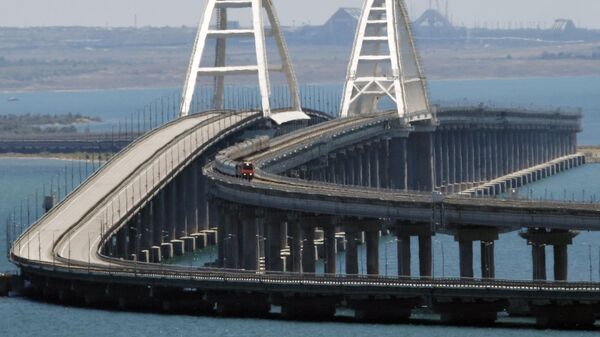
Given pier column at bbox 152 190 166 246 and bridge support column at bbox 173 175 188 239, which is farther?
bridge support column at bbox 173 175 188 239

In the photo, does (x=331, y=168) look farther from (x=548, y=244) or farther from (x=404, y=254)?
(x=548, y=244)

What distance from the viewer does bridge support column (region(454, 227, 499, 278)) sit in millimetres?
132625

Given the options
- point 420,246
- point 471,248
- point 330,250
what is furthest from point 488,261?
point 330,250

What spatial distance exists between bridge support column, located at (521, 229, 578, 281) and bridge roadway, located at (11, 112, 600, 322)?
1265 millimetres

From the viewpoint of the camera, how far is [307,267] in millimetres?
146250

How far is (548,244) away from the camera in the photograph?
131m

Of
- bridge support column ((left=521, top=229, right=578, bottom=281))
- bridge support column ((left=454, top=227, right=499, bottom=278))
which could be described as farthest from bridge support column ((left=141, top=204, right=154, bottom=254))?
bridge support column ((left=521, top=229, right=578, bottom=281))

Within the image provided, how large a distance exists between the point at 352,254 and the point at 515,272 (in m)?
11.3

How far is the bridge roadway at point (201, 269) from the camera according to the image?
408 feet

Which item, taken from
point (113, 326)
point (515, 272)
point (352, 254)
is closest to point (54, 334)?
point (113, 326)

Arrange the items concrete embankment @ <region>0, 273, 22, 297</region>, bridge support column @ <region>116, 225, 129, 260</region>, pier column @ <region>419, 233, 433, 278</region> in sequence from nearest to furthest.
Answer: pier column @ <region>419, 233, 433, 278</region>, concrete embankment @ <region>0, 273, 22, 297</region>, bridge support column @ <region>116, 225, 129, 260</region>

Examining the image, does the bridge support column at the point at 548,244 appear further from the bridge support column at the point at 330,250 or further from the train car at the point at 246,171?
the train car at the point at 246,171

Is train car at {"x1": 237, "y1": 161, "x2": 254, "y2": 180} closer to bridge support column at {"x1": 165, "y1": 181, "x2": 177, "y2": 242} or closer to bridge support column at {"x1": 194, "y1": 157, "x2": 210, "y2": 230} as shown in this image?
bridge support column at {"x1": 165, "y1": 181, "x2": 177, "y2": 242}

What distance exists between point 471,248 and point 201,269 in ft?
43.4
